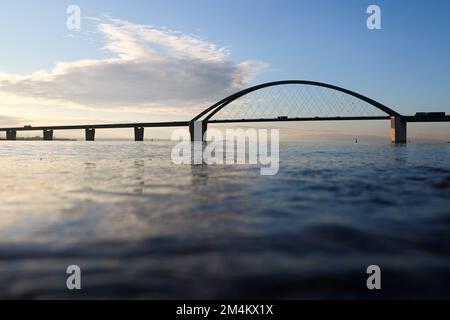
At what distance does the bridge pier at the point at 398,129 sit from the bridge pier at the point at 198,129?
77255 mm

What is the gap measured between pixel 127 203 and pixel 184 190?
295cm

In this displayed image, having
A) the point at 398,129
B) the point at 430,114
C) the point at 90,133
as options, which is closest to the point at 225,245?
the point at 398,129

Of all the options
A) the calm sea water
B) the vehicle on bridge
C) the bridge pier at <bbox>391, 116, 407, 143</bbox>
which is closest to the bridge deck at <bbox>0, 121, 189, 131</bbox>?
the bridge pier at <bbox>391, 116, 407, 143</bbox>

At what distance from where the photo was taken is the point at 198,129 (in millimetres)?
150750

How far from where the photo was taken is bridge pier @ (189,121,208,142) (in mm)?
148525

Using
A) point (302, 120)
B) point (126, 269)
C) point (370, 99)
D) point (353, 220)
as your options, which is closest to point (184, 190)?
point (353, 220)

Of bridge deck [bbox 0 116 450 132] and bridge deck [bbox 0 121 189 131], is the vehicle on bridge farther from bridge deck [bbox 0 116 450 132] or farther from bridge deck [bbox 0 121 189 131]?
bridge deck [bbox 0 121 189 131]

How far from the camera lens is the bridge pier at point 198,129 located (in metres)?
149

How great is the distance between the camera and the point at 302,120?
392ft

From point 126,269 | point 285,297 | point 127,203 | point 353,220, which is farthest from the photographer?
point 127,203

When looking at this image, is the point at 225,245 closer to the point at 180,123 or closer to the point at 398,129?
the point at 398,129

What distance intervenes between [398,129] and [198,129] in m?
83.7
